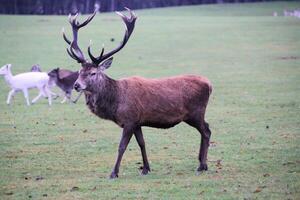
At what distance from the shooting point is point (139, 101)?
1130 centimetres

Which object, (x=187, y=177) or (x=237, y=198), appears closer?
(x=237, y=198)

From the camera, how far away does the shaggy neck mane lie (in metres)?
11.3

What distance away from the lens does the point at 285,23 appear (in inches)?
2336

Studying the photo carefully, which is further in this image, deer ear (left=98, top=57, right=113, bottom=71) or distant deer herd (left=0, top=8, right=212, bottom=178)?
deer ear (left=98, top=57, right=113, bottom=71)

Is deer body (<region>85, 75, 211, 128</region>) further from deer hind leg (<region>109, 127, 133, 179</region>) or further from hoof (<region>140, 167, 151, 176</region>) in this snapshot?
hoof (<region>140, 167, 151, 176</region>)

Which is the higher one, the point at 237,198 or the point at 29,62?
the point at 237,198

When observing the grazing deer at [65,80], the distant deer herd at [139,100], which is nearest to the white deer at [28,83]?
the grazing deer at [65,80]

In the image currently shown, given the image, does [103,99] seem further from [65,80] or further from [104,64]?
[65,80]

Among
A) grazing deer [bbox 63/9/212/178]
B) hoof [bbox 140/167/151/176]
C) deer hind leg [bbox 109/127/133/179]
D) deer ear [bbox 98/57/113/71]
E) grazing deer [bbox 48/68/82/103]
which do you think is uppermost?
deer ear [bbox 98/57/113/71]

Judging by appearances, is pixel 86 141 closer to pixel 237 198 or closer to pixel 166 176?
pixel 166 176

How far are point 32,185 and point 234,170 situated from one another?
10.8 ft

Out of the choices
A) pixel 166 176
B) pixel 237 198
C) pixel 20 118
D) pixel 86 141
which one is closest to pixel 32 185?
pixel 166 176

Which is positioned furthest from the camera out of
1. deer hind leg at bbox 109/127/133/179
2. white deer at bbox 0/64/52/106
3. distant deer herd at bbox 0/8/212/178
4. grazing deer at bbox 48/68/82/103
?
grazing deer at bbox 48/68/82/103

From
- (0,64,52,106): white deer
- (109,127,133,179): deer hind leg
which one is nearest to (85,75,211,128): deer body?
(109,127,133,179): deer hind leg
